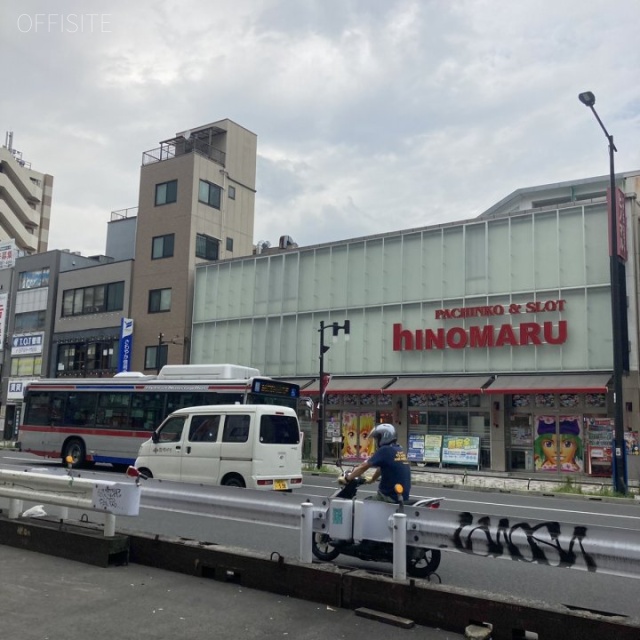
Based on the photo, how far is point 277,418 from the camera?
14.7 metres

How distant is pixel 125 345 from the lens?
3934cm

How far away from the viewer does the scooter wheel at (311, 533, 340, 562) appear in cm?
778

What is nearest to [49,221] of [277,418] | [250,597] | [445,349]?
[445,349]

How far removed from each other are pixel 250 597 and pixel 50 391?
18.4m

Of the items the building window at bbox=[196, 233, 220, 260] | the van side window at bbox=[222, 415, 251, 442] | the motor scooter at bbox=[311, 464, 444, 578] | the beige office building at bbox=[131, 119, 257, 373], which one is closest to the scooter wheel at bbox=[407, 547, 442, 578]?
the motor scooter at bbox=[311, 464, 444, 578]

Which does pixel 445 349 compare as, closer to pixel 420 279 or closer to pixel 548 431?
pixel 420 279

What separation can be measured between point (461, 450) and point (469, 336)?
450 cm

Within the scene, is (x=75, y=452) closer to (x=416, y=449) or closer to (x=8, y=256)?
(x=416, y=449)

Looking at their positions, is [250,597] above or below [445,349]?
below

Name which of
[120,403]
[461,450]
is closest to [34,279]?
[120,403]

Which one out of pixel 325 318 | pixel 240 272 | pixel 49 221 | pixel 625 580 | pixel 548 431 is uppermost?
pixel 49 221

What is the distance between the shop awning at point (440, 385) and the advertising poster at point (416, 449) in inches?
89.6

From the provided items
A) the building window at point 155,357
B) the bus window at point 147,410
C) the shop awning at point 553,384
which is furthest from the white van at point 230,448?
the building window at point 155,357

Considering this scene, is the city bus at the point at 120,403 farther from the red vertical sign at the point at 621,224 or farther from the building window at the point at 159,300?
the building window at the point at 159,300
